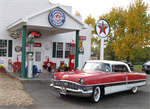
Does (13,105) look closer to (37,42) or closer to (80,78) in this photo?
(80,78)

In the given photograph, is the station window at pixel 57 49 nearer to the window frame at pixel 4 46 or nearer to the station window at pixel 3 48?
the window frame at pixel 4 46

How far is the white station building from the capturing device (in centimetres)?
1312

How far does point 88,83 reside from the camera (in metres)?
7.15

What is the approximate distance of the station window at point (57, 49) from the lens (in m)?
17.6

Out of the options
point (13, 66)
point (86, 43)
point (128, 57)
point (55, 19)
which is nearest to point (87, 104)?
point (55, 19)

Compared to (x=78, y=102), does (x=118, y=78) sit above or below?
above

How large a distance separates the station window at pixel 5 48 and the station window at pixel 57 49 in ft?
12.0

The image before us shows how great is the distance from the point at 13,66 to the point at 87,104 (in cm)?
967

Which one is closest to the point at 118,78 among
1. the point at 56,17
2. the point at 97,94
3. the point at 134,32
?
the point at 97,94

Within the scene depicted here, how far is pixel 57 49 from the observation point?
697 inches

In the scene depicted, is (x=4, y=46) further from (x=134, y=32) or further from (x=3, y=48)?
(x=134, y=32)

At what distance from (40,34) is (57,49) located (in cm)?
206

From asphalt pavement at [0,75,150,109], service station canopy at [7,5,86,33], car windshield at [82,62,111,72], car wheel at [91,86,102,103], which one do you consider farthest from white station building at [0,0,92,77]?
car wheel at [91,86,102,103]

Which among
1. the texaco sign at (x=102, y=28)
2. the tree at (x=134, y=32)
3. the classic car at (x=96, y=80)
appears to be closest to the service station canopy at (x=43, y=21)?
the texaco sign at (x=102, y=28)
